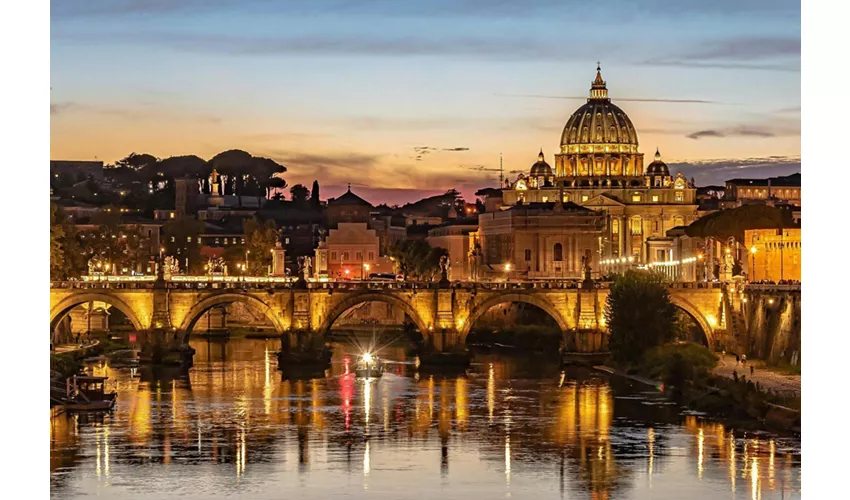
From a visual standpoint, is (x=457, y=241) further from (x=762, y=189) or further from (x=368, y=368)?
(x=368, y=368)

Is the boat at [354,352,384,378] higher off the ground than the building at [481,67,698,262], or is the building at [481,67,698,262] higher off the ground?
the building at [481,67,698,262]

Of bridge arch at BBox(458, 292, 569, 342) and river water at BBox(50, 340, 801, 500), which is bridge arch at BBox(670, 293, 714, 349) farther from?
river water at BBox(50, 340, 801, 500)

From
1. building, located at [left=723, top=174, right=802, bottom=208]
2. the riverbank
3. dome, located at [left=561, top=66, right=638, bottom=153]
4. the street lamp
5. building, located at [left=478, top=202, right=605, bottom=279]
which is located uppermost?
dome, located at [left=561, top=66, right=638, bottom=153]

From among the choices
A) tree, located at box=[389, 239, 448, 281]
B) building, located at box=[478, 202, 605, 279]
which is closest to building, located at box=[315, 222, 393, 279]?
tree, located at box=[389, 239, 448, 281]

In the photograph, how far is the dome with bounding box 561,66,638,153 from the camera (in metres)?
145

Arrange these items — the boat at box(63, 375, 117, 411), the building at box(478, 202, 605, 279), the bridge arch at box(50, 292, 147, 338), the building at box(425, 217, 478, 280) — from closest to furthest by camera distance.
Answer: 1. the boat at box(63, 375, 117, 411)
2. the bridge arch at box(50, 292, 147, 338)
3. the building at box(478, 202, 605, 279)
4. the building at box(425, 217, 478, 280)

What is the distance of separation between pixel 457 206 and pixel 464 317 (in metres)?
95.6

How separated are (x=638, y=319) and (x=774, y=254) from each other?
9.13m

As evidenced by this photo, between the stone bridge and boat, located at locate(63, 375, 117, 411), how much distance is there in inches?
557

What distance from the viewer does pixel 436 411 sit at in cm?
4822

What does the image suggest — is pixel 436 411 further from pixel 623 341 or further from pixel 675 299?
pixel 675 299

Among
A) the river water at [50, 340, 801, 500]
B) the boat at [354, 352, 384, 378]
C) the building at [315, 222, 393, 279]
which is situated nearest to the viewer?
the river water at [50, 340, 801, 500]

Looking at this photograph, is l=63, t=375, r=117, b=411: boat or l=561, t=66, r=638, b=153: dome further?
l=561, t=66, r=638, b=153: dome

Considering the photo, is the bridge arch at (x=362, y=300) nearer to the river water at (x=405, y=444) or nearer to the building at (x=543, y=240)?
the river water at (x=405, y=444)
